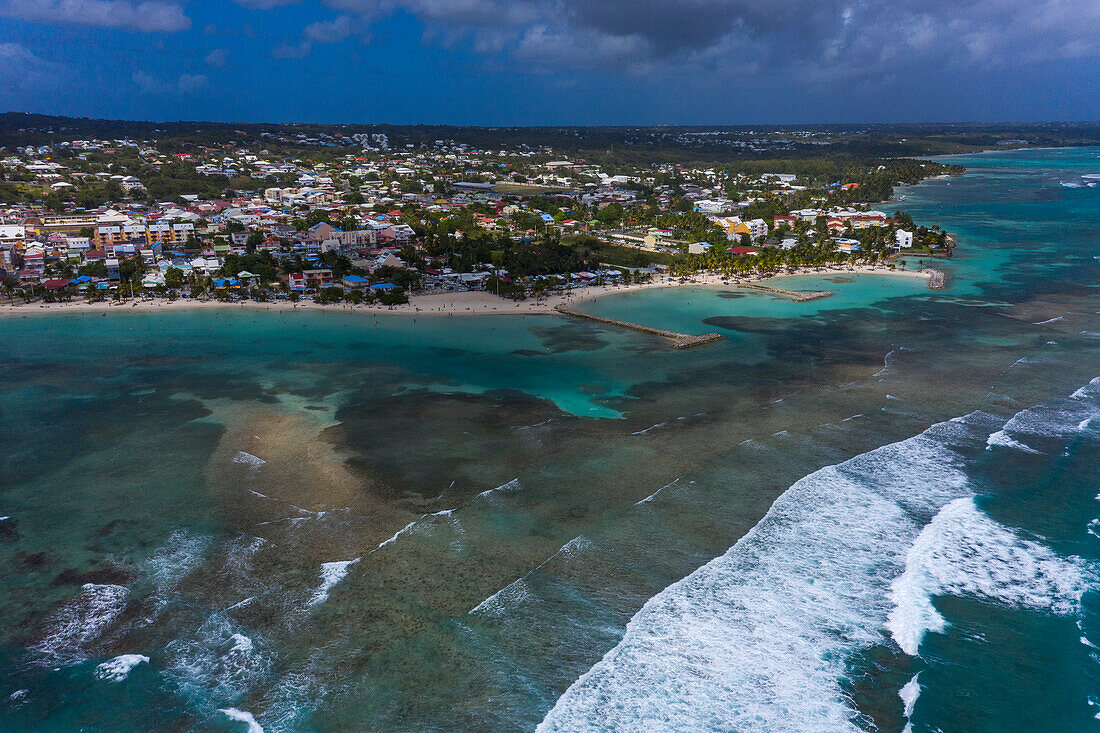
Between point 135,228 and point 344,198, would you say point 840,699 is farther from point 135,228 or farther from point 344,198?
point 344,198

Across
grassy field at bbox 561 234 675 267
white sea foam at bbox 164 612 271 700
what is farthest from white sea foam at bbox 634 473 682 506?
grassy field at bbox 561 234 675 267

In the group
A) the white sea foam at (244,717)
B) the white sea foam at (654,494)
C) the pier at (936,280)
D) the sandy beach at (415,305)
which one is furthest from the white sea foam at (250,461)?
the pier at (936,280)

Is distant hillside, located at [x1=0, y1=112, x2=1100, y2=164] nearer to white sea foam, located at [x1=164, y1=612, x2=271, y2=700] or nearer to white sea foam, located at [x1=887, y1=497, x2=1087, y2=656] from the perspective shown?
white sea foam, located at [x1=164, y1=612, x2=271, y2=700]

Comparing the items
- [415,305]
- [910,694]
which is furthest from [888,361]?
[415,305]

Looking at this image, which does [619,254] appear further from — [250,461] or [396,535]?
[396,535]

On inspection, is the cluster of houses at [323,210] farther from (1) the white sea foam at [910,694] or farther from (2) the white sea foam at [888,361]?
(1) the white sea foam at [910,694]

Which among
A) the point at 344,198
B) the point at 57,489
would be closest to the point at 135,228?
the point at 344,198
